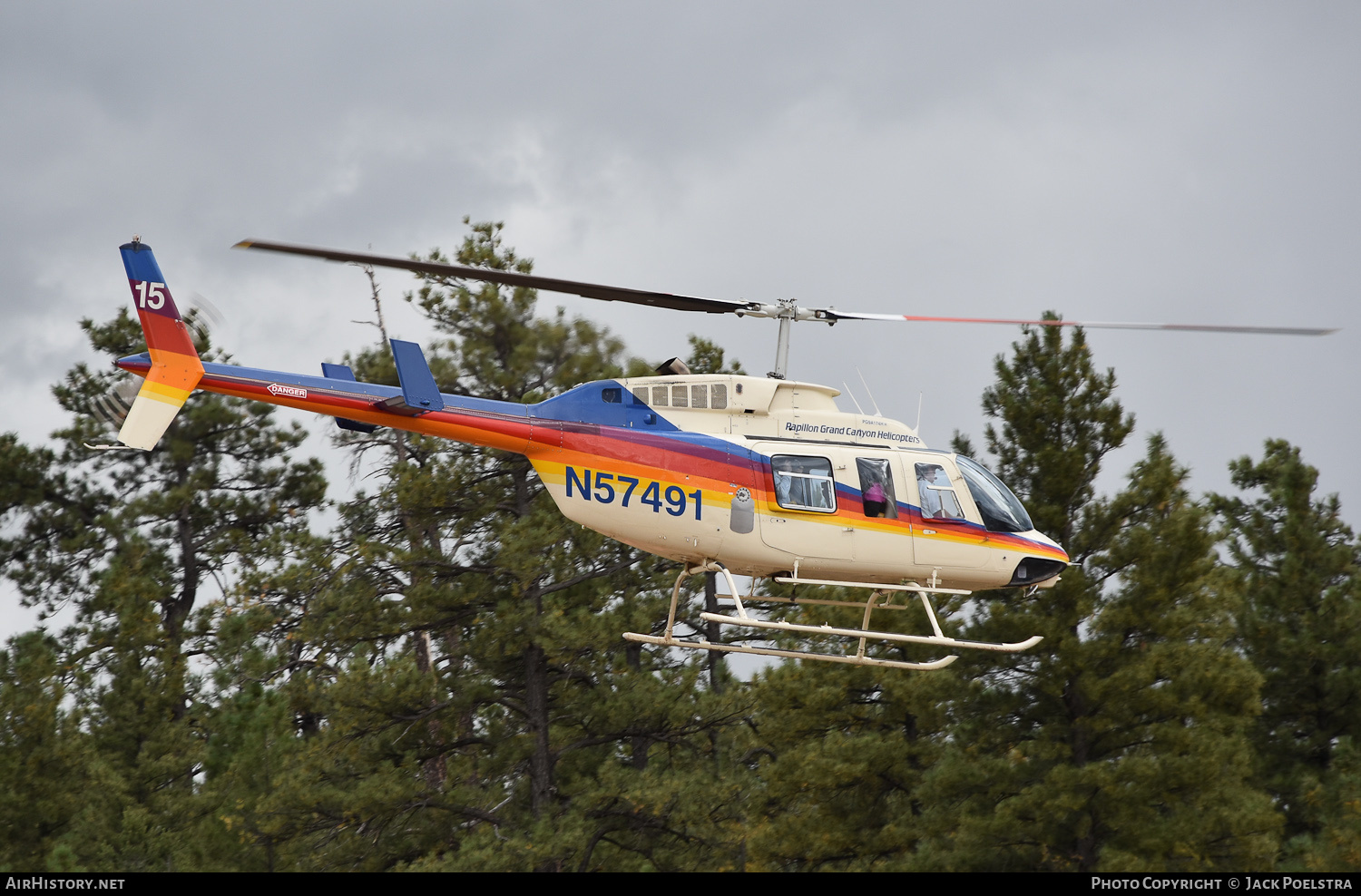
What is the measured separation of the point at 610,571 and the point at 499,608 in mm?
1950

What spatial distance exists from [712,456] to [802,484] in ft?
3.40

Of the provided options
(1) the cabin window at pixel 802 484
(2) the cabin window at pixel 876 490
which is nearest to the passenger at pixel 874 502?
(2) the cabin window at pixel 876 490

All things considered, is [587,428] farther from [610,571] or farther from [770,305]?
[610,571]

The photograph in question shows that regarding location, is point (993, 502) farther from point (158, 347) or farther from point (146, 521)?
point (146, 521)

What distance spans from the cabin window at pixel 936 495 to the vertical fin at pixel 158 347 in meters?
8.03

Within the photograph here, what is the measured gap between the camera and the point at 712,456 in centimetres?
1659

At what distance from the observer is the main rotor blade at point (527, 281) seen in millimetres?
13891

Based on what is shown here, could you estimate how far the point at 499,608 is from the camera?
24594 mm

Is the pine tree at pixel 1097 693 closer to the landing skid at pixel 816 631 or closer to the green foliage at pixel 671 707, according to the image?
the green foliage at pixel 671 707

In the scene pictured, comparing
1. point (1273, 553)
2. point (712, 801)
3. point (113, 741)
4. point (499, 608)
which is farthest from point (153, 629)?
point (1273, 553)

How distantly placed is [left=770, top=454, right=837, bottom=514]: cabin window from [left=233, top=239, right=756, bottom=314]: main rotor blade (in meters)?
1.79

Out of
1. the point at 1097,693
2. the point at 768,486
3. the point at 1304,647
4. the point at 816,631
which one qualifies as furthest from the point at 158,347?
the point at 1304,647

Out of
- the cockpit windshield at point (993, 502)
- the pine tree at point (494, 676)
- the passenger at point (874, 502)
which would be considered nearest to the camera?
the passenger at point (874, 502)

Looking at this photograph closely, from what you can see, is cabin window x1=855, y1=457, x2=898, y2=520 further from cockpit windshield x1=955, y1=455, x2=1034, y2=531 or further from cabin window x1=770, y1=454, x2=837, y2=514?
cockpit windshield x1=955, y1=455, x2=1034, y2=531
